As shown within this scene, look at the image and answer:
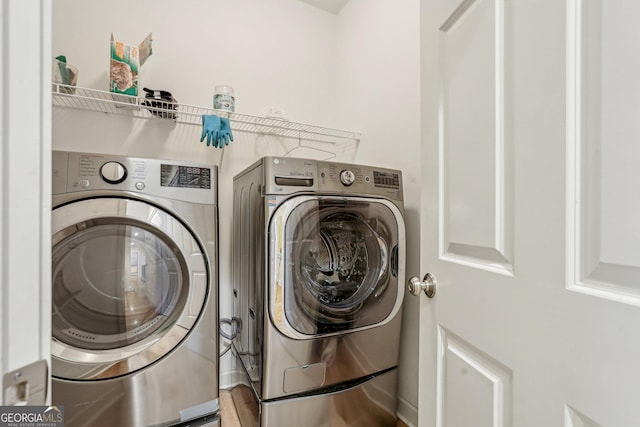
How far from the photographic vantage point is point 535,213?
51cm

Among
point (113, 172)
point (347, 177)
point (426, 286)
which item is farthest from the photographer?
point (347, 177)

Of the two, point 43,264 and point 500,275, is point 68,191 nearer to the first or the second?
point 43,264

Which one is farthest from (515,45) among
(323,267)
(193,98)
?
(193,98)

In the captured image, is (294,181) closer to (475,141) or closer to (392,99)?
(475,141)

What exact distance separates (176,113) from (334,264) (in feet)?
3.78

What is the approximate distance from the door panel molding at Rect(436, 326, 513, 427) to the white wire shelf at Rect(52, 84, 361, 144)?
4.75ft

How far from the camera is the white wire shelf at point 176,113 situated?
1.37 m

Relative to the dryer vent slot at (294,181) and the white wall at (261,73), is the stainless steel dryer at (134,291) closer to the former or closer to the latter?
the dryer vent slot at (294,181)

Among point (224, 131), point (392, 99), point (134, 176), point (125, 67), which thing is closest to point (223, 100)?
point (224, 131)

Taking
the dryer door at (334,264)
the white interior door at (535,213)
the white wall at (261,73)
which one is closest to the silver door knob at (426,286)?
the white interior door at (535,213)

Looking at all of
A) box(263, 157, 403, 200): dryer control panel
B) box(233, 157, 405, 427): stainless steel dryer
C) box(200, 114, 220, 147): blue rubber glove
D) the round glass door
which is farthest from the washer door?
box(200, 114, 220, 147): blue rubber glove

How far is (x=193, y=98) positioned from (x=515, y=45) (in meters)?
1.65

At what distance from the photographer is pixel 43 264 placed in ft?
1.24

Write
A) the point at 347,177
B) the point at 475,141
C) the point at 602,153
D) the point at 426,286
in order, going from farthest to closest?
the point at 347,177 < the point at 426,286 < the point at 475,141 < the point at 602,153
